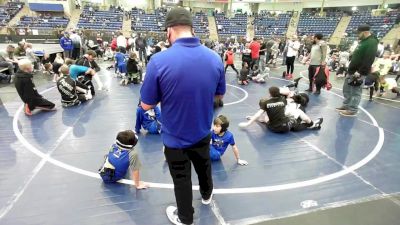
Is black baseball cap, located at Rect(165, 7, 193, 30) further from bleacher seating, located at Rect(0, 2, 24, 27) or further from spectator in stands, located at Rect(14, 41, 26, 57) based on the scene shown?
bleacher seating, located at Rect(0, 2, 24, 27)

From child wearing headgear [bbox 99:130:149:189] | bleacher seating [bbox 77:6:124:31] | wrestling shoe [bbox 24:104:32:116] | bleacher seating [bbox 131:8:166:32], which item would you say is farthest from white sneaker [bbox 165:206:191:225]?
bleacher seating [bbox 77:6:124:31]

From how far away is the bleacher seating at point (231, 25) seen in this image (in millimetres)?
33531

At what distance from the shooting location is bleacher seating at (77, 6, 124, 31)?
31083 millimetres

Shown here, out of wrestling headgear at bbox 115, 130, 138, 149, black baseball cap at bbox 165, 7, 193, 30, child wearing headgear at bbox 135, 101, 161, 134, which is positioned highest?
black baseball cap at bbox 165, 7, 193, 30

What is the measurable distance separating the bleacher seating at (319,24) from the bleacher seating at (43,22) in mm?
27607

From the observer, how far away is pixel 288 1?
35562 millimetres

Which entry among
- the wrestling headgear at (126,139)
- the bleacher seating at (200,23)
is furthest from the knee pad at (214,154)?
the bleacher seating at (200,23)

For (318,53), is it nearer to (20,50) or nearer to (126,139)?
(126,139)

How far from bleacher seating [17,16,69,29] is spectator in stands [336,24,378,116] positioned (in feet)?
104

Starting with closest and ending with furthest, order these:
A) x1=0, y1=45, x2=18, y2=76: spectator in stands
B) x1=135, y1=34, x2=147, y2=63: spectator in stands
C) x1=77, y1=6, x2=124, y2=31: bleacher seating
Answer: x1=0, y1=45, x2=18, y2=76: spectator in stands → x1=135, y1=34, x2=147, y2=63: spectator in stands → x1=77, y1=6, x2=124, y2=31: bleacher seating

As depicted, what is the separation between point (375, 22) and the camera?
2786 cm

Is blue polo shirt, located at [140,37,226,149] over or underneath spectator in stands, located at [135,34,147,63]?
over

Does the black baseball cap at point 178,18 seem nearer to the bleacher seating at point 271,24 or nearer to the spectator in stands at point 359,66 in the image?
the spectator in stands at point 359,66

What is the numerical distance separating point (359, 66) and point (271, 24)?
31220 mm
